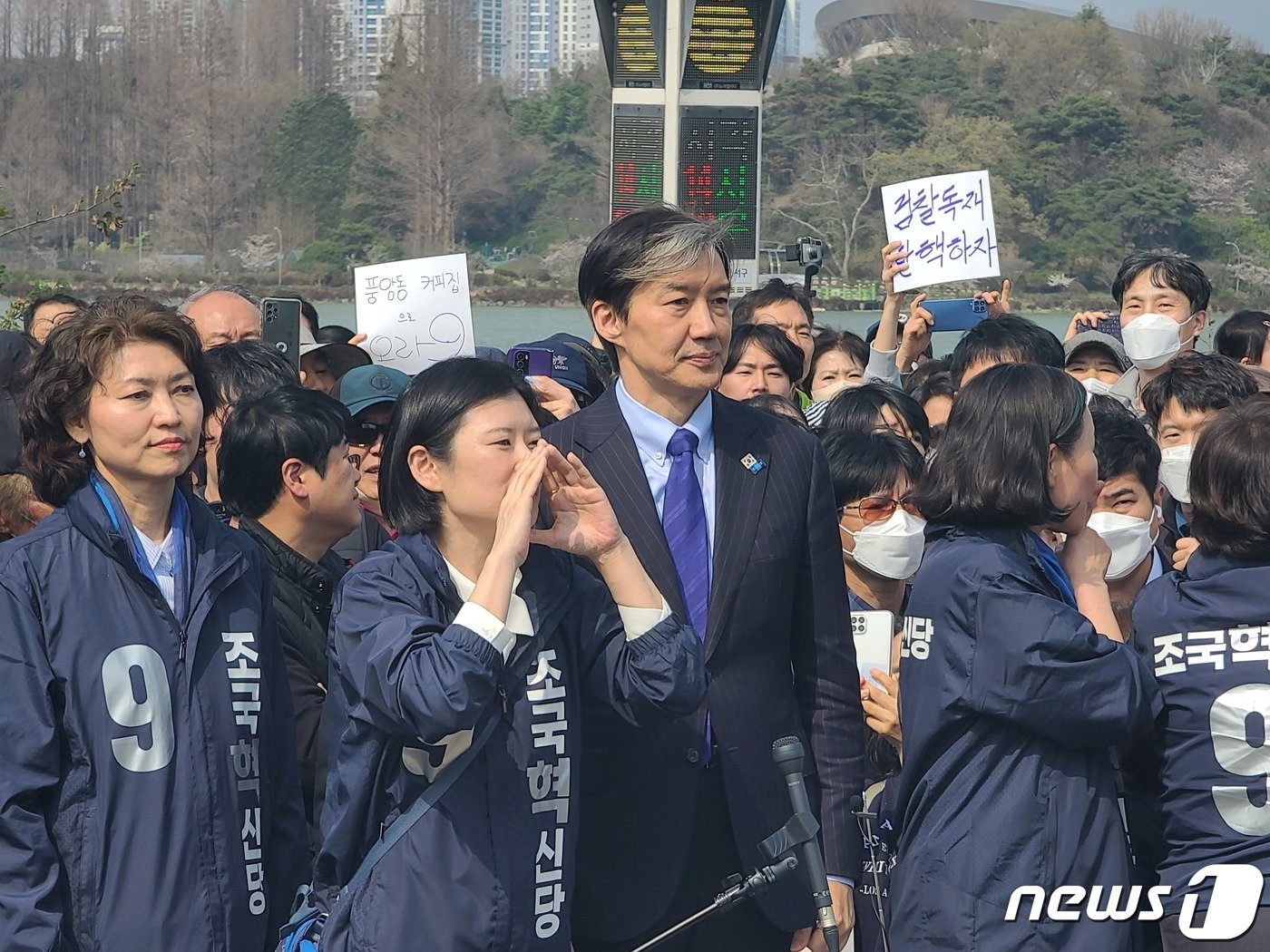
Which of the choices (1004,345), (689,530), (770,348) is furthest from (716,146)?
(689,530)

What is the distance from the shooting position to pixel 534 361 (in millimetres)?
4801

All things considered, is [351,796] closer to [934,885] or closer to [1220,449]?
[934,885]

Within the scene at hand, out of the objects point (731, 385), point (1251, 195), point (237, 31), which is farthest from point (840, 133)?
point (731, 385)

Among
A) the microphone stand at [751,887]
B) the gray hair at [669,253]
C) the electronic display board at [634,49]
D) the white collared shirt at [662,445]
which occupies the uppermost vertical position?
the electronic display board at [634,49]

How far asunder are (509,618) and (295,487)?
1298 mm

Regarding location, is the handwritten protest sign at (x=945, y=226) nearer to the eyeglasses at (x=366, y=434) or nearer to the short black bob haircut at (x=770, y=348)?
the short black bob haircut at (x=770, y=348)

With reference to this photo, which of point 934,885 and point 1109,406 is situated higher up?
point 1109,406

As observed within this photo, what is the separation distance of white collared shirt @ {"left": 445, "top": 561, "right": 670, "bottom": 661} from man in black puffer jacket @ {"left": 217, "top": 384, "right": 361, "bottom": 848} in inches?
38.7

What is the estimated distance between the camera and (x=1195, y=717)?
2898mm

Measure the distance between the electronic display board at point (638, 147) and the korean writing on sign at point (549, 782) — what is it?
582 centimetres

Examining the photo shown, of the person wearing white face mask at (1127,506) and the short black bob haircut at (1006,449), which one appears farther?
the person wearing white face mask at (1127,506)

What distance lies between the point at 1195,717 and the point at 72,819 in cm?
197

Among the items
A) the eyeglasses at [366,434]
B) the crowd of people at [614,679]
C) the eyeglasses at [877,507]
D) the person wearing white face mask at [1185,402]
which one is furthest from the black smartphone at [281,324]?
the person wearing white face mask at [1185,402]

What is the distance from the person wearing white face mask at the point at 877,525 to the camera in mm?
3742
